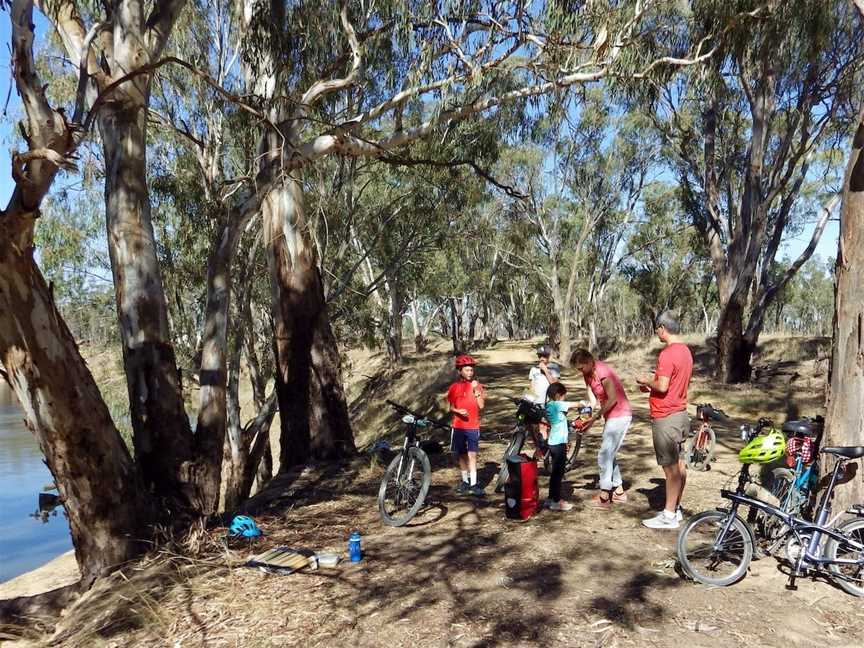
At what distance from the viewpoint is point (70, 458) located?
421cm

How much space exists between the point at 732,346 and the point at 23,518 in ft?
58.1

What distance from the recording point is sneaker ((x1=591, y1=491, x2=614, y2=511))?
5547 mm

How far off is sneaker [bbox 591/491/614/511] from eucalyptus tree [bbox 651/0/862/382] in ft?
18.6

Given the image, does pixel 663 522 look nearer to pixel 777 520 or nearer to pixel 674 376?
pixel 777 520

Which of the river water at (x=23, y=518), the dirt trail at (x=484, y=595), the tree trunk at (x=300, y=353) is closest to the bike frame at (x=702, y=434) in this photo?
the dirt trail at (x=484, y=595)

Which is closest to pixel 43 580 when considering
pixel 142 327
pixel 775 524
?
pixel 142 327

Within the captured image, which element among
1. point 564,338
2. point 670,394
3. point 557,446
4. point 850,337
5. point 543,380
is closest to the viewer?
point 850,337

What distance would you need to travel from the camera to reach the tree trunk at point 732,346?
1345 centimetres

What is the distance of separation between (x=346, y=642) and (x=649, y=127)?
21.2 meters

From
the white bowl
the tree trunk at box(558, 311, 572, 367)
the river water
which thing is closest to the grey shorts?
the white bowl

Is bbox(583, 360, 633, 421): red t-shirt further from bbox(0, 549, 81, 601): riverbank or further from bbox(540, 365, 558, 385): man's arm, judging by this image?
bbox(0, 549, 81, 601): riverbank

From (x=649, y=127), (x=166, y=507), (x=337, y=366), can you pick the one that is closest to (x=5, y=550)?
(x=337, y=366)

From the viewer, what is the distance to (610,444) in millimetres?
5230

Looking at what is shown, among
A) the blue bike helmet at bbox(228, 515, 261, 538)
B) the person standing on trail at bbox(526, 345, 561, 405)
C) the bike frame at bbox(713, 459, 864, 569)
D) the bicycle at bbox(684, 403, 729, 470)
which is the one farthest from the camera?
the bicycle at bbox(684, 403, 729, 470)
